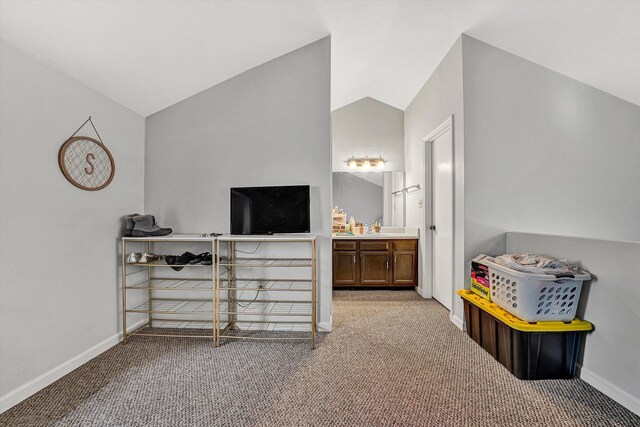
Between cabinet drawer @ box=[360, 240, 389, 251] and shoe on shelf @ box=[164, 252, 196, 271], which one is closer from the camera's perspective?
shoe on shelf @ box=[164, 252, 196, 271]

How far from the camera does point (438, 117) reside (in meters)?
3.16

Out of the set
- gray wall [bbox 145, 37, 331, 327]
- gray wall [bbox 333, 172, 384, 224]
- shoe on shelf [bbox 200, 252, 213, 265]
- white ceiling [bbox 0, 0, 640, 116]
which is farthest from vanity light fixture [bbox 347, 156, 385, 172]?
shoe on shelf [bbox 200, 252, 213, 265]

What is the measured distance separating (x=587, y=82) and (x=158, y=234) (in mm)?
4135

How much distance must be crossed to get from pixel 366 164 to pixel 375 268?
164 cm

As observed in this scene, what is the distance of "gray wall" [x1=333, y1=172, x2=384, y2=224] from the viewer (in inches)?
177

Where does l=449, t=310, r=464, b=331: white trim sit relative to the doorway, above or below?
below

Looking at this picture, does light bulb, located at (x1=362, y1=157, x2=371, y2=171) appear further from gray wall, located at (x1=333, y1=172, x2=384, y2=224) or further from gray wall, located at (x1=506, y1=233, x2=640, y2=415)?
gray wall, located at (x1=506, y1=233, x2=640, y2=415)

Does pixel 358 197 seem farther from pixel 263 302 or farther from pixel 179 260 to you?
pixel 179 260

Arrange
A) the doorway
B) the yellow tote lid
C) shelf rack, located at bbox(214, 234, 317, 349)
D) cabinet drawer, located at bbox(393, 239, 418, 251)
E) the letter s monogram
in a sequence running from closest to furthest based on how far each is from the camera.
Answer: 1. the yellow tote lid
2. the letter s monogram
3. shelf rack, located at bbox(214, 234, 317, 349)
4. the doorway
5. cabinet drawer, located at bbox(393, 239, 418, 251)

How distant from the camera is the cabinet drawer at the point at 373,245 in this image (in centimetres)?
394

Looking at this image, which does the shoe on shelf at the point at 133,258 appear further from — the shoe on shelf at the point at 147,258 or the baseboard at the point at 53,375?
the baseboard at the point at 53,375

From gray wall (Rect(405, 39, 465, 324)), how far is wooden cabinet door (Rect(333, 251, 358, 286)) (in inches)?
35.6

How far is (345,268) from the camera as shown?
3.96 metres

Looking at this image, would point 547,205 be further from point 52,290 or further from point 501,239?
point 52,290
